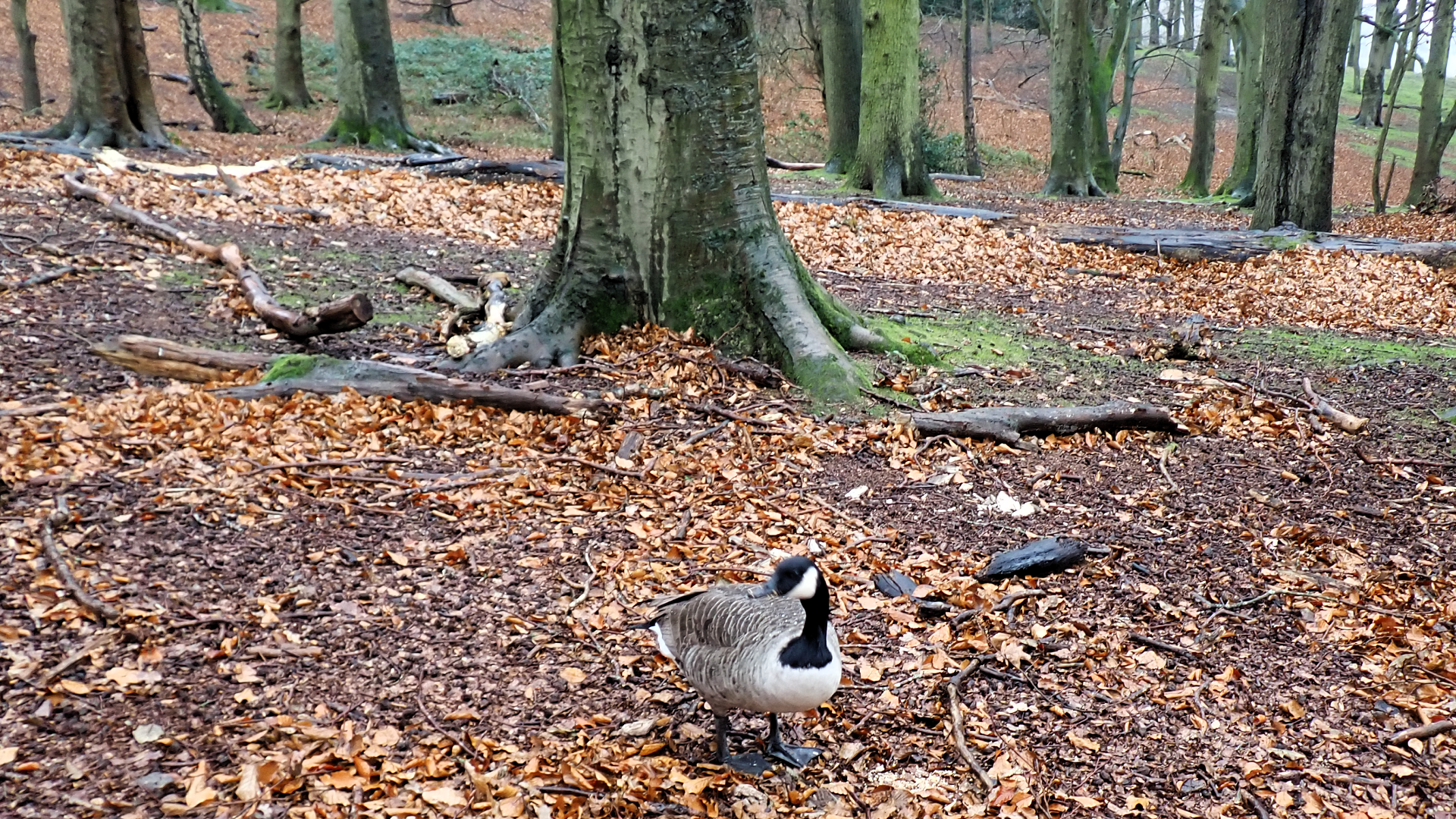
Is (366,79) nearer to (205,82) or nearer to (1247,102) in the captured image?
(205,82)

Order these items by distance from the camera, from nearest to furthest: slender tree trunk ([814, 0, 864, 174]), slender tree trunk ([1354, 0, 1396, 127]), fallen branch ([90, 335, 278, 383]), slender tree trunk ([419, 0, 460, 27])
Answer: fallen branch ([90, 335, 278, 383]), slender tree trunk ([814, 0, 864, 174]), slender tree trunk ([1354, 0, 1396, 127]), slender tree trunk ([419, 0, 460, 27])

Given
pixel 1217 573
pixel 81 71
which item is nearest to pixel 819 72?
pixel 81 71

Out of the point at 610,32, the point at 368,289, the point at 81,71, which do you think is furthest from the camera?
the point at 81,71

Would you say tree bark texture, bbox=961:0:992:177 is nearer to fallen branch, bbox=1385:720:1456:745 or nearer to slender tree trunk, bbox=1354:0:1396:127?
slender tree trunk, bbox=1354:0:1396:127

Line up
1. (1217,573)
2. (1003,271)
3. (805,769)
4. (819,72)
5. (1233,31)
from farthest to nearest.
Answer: (819,72), (1233,31), (1003,271), (1217,573), (805,769)

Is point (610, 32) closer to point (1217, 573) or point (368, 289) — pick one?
point (368, 289)

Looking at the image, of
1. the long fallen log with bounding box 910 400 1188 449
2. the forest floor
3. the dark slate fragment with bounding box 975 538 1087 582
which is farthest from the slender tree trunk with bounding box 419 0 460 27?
the dark slate fragment with bounding box 975 538 1087 582

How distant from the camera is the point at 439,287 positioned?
8.92 m

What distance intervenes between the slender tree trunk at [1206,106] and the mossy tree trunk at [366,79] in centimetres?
1738

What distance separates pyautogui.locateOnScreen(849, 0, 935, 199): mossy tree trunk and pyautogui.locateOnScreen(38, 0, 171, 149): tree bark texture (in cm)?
1027

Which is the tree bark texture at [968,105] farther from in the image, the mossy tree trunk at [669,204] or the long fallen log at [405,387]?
the long fallen log at [405,387]

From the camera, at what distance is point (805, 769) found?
3.74 metres

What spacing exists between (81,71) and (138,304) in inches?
293

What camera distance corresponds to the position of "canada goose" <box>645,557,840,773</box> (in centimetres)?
331
